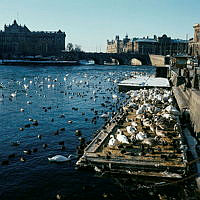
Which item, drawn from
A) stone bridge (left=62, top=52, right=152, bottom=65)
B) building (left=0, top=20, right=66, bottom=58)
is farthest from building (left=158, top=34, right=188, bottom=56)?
building (left=0, top=20, right=66, bottom=58)

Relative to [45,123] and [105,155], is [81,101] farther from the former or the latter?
[105,155]

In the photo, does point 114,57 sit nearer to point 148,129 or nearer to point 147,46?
point 147,46

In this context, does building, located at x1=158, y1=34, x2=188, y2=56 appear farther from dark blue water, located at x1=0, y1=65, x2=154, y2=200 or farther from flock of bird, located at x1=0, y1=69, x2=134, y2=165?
dark blue water, located at x1=0, y1=65, x2=154, y2=200

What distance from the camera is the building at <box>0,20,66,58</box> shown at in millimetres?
176875

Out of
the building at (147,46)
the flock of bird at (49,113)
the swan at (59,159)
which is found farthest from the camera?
the building at (147,46)

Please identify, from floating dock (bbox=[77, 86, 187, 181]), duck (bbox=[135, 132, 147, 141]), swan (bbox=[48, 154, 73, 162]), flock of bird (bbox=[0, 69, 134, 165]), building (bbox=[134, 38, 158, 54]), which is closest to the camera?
floating dock (bbox=[77, 86, 187, 181])

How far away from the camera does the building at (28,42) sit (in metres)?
177

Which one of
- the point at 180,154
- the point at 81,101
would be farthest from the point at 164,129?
the point at 81,101

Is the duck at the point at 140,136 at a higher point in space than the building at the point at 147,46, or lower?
lower

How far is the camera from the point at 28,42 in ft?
603

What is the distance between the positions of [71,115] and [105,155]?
613 inches

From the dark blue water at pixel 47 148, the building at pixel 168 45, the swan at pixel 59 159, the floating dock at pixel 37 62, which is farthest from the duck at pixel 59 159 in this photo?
the building at pixel 168 45

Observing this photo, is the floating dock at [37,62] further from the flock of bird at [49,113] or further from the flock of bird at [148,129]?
the flock of bird at [148,129]

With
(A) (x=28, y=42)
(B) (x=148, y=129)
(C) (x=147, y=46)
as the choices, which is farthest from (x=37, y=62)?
(B) (x=148, y=129)
